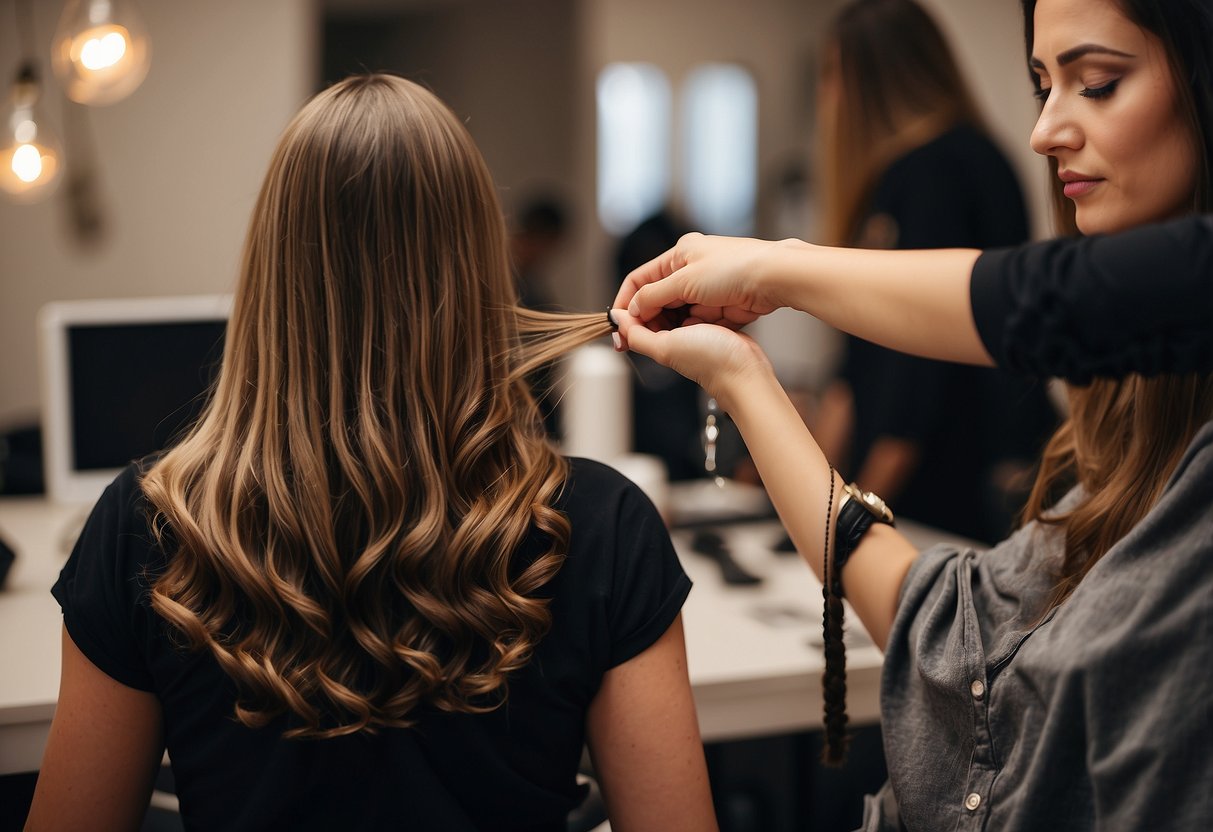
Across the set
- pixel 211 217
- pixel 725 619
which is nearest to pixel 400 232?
pixel 725 619

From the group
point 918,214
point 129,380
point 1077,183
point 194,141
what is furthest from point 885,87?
point 194,141

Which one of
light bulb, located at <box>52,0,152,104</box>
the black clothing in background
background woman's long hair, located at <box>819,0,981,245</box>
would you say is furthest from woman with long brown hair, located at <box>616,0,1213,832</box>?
light bulb, located at <box>52,0,152,104</box>

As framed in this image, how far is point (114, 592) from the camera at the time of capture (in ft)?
3.17

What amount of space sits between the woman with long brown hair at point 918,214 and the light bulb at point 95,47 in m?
1.39

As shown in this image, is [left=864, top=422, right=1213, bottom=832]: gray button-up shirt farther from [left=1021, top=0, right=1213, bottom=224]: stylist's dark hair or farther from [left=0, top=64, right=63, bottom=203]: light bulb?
[left=0, top=64, right=63, bottom=203]: light bulb

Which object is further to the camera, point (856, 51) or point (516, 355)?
point (856, 51)

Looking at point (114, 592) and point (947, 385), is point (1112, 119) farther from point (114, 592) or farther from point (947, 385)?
point (947, 385)

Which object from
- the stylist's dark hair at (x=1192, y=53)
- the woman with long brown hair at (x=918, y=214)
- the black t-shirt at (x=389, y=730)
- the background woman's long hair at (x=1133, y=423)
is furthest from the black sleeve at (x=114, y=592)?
the woman with long brown hair at (x=918, y=214)

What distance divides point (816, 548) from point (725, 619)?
51cm

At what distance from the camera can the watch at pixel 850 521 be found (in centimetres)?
112

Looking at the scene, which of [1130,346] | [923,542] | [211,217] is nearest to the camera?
[1130,346]

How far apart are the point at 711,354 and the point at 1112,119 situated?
0.43 metres

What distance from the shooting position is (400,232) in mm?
980

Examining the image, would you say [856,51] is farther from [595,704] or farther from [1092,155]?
[595,704]
